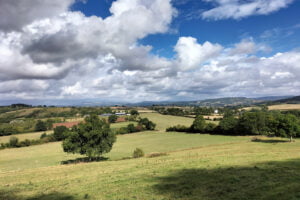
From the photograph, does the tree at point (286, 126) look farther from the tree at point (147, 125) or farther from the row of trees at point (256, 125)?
the tree at point (147, 125)

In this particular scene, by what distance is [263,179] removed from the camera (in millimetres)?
13375

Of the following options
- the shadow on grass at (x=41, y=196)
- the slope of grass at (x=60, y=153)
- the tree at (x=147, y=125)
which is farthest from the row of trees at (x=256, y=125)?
the shadow on grass at (x=41, y=196)

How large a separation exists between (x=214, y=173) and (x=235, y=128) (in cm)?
7407

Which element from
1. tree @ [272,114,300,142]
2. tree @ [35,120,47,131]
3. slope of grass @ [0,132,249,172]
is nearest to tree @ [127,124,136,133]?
slope of grass @ [0,132,249,172]

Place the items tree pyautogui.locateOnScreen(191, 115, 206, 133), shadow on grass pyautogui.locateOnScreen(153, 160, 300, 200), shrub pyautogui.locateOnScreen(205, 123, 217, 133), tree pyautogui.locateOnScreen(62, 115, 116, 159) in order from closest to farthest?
shadow on grass pyautogui.locateOnScreen(153, 160, 300, 200), tree pyautogui.locateOnScreen(62, 115, 116, 159), shrub pyautogui.locateOnScreen(205, 123, 217, 133), tree pyautogui.locateOnScreen(191, 115, 206, 133)

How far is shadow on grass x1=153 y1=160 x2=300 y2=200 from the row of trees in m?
50.9

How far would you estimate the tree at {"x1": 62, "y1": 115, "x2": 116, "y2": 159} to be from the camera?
158ft

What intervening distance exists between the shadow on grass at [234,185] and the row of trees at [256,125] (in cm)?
5090

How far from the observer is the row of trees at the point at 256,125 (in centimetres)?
5734

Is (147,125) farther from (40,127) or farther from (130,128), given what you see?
(40,127)

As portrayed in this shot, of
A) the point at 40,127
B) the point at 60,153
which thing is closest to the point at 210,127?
the point at 60,153

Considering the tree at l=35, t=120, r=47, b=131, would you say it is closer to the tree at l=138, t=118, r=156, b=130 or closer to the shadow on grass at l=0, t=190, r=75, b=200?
the tree at l=138, t=118, r=156, b=130

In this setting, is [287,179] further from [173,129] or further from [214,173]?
[173,129]

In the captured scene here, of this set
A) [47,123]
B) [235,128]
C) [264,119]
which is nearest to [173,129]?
[235,128]
